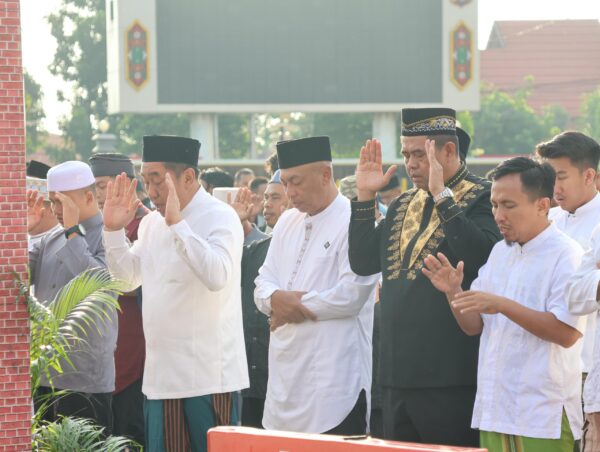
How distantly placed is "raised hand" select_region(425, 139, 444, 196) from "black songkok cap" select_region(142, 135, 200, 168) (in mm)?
1712

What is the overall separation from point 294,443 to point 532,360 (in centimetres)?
108

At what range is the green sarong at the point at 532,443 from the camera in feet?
16.9

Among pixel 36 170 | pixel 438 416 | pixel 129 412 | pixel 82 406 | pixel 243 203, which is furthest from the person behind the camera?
pixel 36 170

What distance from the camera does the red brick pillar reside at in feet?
18.8

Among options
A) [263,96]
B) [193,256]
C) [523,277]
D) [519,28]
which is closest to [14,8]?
[193,256]

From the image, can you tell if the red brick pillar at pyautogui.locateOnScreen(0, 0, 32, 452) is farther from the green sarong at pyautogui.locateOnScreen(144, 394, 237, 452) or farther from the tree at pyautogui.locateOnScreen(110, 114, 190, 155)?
the tree at pyautogui.locateOnScreen(110, 114, 190, 155)

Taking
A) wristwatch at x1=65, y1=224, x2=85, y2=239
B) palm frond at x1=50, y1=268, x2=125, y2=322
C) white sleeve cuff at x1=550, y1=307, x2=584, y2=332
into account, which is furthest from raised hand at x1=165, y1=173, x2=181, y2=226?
white sleeve cuff at x1=550, y1=307, x2=584, y2=332

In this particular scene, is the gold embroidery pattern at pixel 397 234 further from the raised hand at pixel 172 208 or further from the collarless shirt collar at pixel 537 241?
the raised hand at pixel 172 208

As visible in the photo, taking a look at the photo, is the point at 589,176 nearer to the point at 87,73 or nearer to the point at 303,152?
the point at 303,152

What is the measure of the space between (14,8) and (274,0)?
2627cm

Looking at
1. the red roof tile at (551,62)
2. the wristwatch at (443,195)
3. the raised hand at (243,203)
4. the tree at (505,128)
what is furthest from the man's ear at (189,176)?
the red roof tile at (551,62)

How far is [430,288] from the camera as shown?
5.65 m

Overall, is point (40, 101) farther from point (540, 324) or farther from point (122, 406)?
point (540, 324)

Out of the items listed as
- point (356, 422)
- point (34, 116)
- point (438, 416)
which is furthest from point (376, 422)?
point (34, 116)
